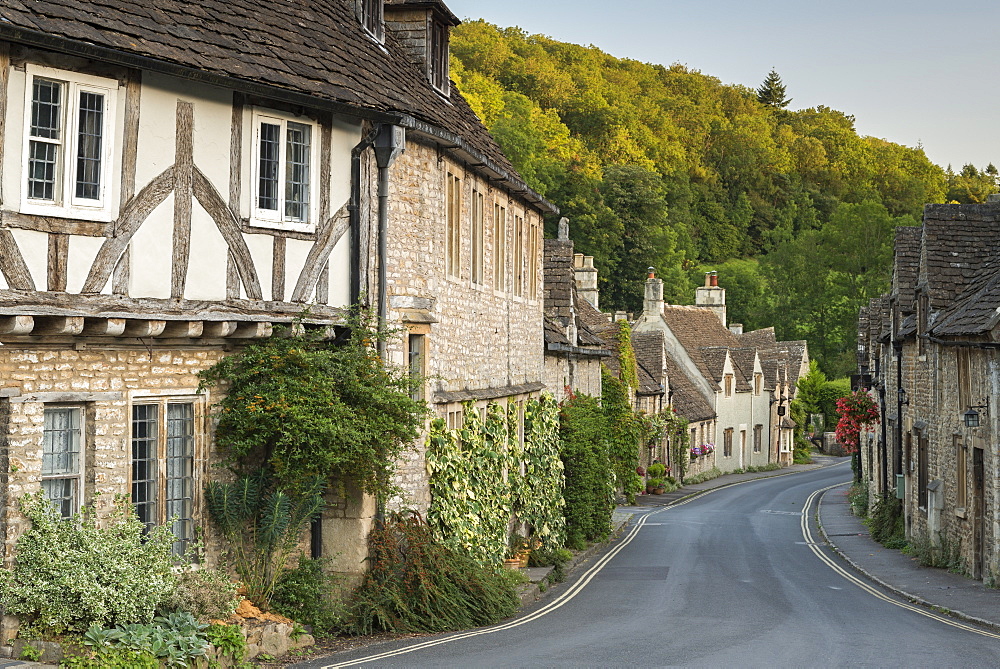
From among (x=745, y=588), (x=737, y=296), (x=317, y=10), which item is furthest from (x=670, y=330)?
(x=317, y=10)

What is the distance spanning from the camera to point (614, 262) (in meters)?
77.9

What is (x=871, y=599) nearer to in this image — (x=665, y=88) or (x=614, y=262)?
(x=614, y=262)

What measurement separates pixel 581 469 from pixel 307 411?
46.4ft

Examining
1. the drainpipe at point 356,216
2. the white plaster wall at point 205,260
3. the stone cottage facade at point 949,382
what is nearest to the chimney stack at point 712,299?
the stone cottage facade at point 949,382

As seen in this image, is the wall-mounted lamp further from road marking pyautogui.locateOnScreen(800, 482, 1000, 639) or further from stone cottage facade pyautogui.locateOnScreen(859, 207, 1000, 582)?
road marking pyautogui.locateOnScreen(800, 482, 1000, 639)

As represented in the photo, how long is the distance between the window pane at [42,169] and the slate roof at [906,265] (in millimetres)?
21043

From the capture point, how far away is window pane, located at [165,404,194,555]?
1305 centimetres

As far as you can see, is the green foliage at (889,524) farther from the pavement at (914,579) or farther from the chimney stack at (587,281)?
the chimney stack at (587,281)

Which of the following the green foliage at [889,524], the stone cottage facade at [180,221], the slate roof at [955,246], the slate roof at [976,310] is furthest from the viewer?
the green foliage at [889,524]

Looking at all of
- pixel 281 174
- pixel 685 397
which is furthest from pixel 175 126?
pixel 685 397

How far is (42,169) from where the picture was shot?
1132 centimetres

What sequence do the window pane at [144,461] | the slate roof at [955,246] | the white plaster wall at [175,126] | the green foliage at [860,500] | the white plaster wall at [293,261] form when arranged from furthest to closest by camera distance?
the green foliage at [860,500], the slate roof at [955,246], the white plaster wall at [293,261], the window pane at [144,461], the white plaster wall at [175,126]

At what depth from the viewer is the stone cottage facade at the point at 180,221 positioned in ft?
36.6

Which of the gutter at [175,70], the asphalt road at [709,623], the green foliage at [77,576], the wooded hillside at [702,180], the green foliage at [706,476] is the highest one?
the wooded hillside at [702,180]
